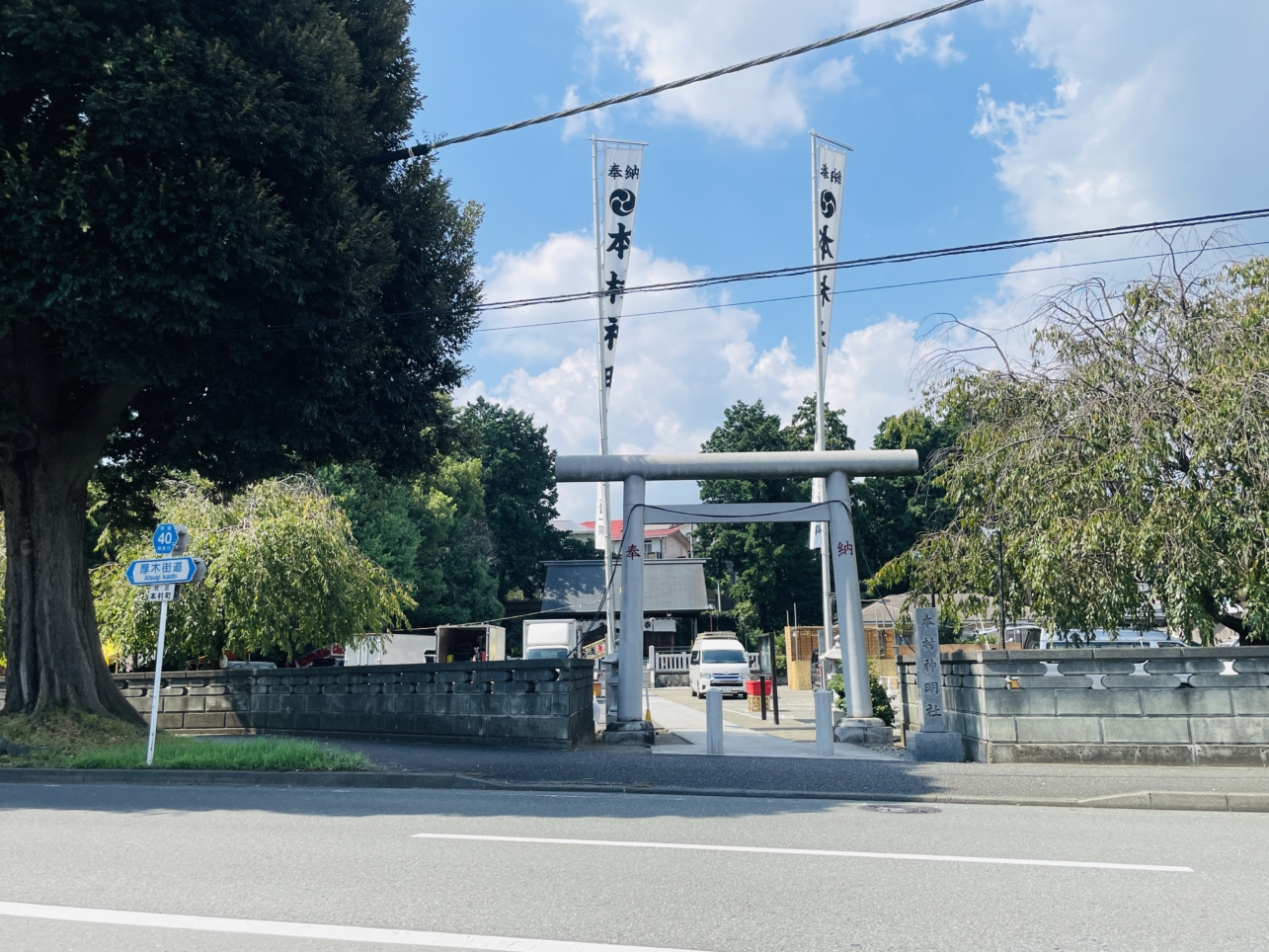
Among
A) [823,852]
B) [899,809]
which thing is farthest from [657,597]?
[823,852]

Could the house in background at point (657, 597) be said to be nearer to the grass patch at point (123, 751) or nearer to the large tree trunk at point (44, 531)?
the large tree trunk at point (44, 531)

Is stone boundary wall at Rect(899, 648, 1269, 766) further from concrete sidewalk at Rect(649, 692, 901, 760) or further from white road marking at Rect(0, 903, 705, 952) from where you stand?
white road marking at Rect(0, 903, 705, 952)

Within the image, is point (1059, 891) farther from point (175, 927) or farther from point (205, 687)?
point (205, 687)

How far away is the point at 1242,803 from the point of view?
868 cm

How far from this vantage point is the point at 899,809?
8555 mm

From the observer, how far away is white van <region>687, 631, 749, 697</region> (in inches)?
1254

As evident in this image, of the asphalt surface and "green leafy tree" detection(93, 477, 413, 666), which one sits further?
"green leafy tree" detection(93, 477, 413, 666)

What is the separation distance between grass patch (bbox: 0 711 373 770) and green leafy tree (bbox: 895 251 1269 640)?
9306mm

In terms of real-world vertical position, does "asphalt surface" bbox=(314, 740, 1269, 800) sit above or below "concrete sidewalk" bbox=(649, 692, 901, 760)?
above

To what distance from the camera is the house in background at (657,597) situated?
155 feet

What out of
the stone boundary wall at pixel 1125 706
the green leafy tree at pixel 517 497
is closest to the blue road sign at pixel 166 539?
the stone boundary wall at pixel 1125 706

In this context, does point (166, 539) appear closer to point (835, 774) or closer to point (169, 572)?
point (169, 572)

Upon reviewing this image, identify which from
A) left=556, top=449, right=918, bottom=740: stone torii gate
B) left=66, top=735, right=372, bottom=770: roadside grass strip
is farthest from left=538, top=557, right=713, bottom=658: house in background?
left=66, top=735, right=372, bottom=770: roadside grass strip

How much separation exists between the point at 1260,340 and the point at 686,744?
1013 centimetres
